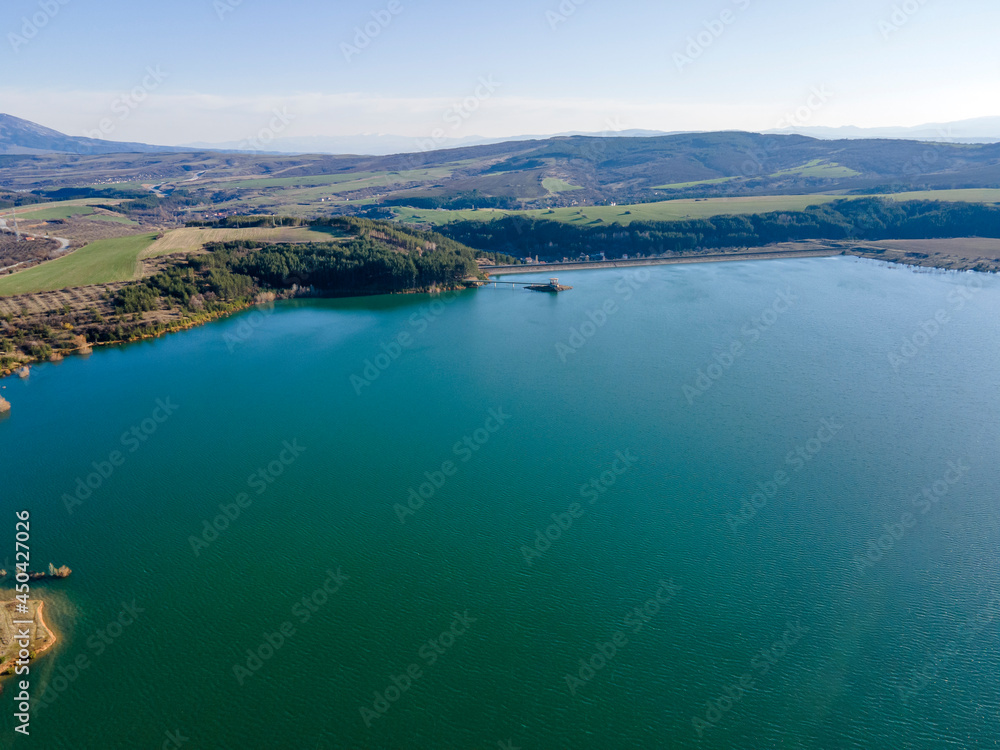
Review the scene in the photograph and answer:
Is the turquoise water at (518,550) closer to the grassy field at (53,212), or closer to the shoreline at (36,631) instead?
the shoreline at (36,631)

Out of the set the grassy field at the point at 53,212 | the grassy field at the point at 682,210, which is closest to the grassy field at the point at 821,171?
the grassy field at the point at 682,210

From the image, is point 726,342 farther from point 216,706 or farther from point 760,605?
point 216,706

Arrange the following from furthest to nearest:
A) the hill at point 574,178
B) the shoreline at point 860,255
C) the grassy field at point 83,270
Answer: the hill at point 574,178, the shoreline at point 860,255, the grassy field at point 83,270

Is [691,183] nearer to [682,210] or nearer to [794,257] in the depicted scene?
[682,210]

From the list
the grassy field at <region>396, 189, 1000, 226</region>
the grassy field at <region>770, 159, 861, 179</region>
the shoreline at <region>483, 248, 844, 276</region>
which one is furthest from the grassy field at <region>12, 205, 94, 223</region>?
the grassy field at <region>770, 159, 861, 179</region>

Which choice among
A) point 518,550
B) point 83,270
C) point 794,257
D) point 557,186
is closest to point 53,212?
point 83,270

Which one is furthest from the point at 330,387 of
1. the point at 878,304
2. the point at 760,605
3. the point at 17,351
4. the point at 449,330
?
the point at 878,304
